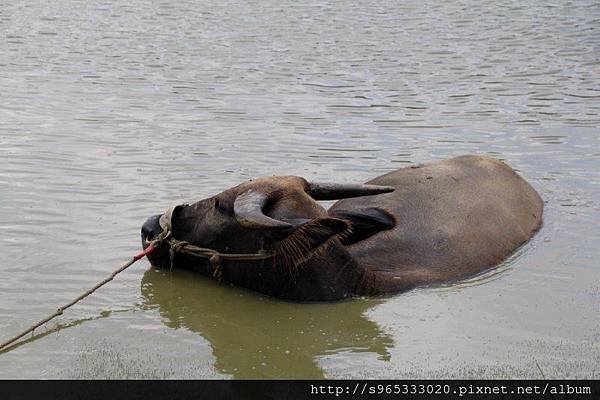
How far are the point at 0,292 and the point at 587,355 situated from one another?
342 cm

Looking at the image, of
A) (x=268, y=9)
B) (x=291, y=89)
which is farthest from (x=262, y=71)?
(x=268, y=9)

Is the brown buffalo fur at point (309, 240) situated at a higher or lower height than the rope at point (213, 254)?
higher

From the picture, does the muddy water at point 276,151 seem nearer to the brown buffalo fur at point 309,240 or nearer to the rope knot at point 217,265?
the rope knot at point 217,265

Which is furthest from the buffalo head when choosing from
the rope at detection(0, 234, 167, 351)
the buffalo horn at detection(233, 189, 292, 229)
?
the rope at detection(0, 234, 167, 351)

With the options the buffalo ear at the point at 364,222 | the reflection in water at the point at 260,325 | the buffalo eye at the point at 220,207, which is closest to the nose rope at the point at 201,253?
the reflection in water at the point at 260,325

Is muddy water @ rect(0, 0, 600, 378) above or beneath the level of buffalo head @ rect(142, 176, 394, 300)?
beneath

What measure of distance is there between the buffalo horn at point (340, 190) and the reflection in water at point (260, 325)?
73 cm

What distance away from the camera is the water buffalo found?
6129 millimetres

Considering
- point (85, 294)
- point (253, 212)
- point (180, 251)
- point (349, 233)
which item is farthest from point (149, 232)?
point (349, 233)

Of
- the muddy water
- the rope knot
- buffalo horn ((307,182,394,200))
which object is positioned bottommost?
the muddy water

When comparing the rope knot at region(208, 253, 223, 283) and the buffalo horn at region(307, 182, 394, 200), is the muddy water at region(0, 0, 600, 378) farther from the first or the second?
the buffalo horn at region(307, 182, 394, 200)

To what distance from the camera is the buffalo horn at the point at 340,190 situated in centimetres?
664

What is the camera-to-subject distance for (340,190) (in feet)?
21.8

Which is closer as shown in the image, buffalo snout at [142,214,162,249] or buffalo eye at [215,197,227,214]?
buffalo eye at [215,197,227,214]
